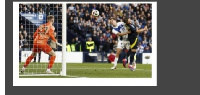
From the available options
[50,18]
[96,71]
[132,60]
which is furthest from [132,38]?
[50,18]

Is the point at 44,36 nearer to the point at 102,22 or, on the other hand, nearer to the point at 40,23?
the point at 40,23

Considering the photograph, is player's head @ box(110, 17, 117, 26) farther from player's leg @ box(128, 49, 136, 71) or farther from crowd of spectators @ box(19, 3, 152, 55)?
player's leg @ box(128, 49, 136, 71)

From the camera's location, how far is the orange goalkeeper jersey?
24500 millimetres

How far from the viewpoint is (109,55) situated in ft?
99.9

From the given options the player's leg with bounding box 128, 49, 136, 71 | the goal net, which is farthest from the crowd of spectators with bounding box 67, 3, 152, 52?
the goal net

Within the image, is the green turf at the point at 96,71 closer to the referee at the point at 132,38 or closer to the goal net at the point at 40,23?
the goal net at the point at 40,23

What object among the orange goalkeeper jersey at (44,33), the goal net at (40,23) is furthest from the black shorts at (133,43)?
the orange goalkeeper jersey at (44,33)

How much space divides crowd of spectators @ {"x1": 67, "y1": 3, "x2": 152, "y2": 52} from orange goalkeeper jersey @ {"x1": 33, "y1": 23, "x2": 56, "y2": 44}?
4899 millimetres

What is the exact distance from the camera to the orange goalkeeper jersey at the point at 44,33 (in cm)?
2450

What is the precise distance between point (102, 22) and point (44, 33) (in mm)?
6786

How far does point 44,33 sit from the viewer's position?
24.5 m

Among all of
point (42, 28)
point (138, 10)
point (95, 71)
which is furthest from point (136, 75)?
point (138, 10)

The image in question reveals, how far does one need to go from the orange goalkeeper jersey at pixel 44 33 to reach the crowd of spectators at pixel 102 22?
490 centimetres

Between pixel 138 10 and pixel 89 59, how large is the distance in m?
2.83
